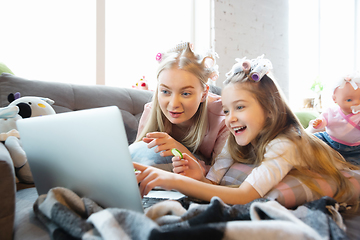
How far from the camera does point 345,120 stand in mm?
1277

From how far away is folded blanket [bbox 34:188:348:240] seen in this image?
0.44 m

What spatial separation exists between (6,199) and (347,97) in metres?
1.36

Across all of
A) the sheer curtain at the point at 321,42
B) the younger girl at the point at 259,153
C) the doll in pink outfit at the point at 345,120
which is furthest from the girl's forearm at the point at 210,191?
the sheer curtain at the point at 321,42

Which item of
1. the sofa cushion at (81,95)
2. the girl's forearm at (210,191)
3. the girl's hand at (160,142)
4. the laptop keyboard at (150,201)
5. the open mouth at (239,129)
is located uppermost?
the sofa cushion at (81,95)

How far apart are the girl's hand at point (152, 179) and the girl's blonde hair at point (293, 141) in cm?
36

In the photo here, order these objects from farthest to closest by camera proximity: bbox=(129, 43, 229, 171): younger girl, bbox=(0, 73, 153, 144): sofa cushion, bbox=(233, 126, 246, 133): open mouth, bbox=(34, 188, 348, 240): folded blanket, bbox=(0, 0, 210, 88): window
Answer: bbox=(0, 0, 210, 88): window → bbox=(0, 73, 153, 144): sofa cushion → bbox=(129, 43, 229, 171): younger girl → bbox=(233, 126, 246, 133): open mouth → bbox=(34, 188, 348, 240): folded blanket

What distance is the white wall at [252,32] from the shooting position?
121 inches

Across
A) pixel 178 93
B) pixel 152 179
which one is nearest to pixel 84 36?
pixel 178 93

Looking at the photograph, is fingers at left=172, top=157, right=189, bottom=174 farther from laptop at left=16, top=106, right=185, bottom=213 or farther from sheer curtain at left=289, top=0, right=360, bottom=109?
sheer curtain at left=289, top=0, right=360, bottom=109

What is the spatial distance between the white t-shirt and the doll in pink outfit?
0.55m

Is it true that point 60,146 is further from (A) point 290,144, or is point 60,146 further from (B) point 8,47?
(B) point 8,47

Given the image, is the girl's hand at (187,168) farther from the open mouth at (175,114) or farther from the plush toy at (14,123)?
the plush toy at (14,123)

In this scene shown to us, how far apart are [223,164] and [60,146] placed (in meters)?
0.63

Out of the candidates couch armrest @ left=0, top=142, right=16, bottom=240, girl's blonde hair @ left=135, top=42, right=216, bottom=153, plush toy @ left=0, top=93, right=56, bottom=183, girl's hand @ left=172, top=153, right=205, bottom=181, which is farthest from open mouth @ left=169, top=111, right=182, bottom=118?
couch armrest @ left=0, top=142, right=16, bottom=240
